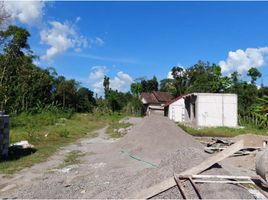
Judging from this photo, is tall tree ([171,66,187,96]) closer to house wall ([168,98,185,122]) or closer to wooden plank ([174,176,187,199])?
Answer: house wall ([168,98,185,122])

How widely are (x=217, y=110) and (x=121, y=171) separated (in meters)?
21.8

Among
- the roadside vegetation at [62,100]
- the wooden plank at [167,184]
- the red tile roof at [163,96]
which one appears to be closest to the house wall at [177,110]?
the roadside vegetation at [62,100]

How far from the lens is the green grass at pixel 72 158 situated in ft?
34.5

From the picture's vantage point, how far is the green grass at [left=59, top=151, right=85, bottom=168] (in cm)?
1053

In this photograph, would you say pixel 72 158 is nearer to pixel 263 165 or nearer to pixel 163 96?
pixel 263 165

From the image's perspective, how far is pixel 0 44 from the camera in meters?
27.7

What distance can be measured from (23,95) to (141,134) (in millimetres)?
21850

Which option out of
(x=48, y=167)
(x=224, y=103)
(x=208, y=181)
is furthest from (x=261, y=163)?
(x=224, y=103)

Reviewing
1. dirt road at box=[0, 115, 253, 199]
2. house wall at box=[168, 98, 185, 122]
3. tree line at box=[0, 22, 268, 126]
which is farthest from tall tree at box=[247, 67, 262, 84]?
dirt road at box=[0, 115, 253, 199]

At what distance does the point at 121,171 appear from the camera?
8094 mm

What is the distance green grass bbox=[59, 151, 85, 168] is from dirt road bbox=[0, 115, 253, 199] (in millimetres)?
186

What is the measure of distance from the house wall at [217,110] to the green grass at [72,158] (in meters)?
17.5

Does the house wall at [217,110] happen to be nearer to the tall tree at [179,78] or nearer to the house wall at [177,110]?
the house wall at [177,110]

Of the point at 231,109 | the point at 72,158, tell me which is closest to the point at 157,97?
the point at 231,109
